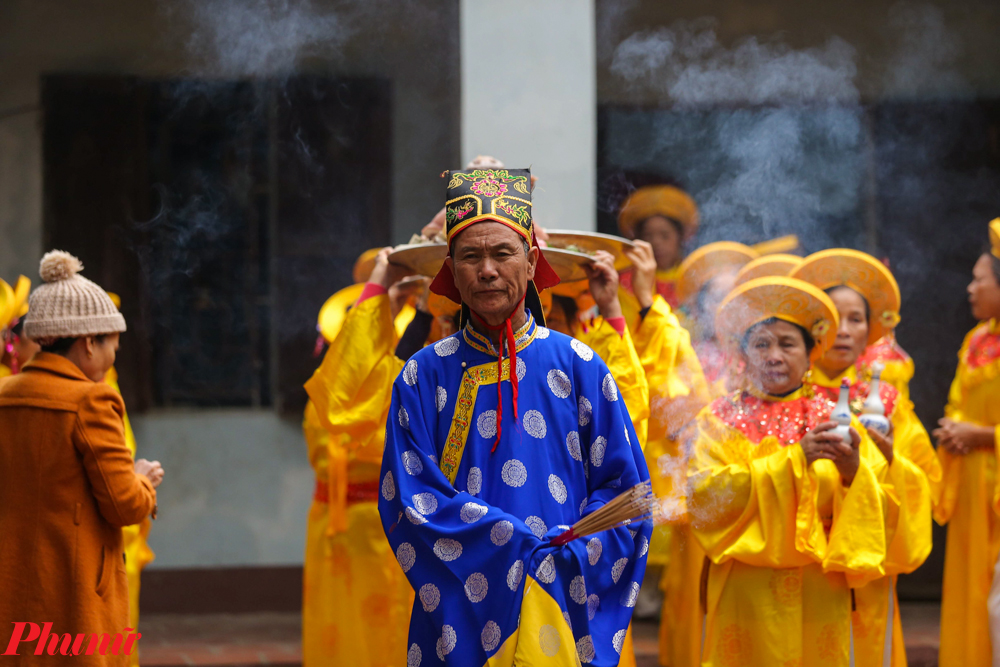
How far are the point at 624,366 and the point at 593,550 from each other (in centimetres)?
122

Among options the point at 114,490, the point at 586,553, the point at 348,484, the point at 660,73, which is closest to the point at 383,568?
the point at 348,484

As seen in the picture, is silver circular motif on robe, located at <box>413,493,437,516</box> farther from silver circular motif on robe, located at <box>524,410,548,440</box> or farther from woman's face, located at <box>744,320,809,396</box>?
woman's face, located at <box>744,320,809,396</box>

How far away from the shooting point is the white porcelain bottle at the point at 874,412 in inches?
154

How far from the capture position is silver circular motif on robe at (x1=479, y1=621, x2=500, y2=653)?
256 centimetres

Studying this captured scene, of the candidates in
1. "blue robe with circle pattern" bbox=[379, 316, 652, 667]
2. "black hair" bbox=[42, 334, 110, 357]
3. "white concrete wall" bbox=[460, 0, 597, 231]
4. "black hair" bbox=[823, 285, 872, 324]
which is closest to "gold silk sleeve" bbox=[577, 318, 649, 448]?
"blue robe with circle pattern" bbox=[379, 316, 652, 667]

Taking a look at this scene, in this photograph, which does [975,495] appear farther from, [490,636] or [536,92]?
[490,636]

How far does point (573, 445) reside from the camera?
2.77 m

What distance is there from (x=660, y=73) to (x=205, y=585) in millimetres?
4429

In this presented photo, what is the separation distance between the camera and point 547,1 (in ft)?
17.5

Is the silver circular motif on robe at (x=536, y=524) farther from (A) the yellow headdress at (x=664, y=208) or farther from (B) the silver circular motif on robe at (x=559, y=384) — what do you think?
(A) the yellow headdress at (x=664, y=208)

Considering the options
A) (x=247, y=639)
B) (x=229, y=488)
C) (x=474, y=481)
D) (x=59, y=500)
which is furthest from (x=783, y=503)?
Result: (x=229, y=488)

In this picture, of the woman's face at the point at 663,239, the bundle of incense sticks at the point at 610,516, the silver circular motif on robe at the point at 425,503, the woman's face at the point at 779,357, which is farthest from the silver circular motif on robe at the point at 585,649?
the woman's face at the point at 663,239

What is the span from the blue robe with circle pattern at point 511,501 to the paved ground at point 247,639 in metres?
3.18

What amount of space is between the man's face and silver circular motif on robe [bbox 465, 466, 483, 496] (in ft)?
1.34
